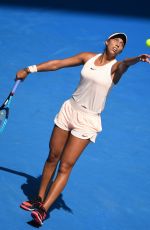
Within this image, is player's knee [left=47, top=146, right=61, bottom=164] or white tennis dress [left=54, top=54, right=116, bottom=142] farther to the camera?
player's knee [left=47, top=146, right=61, bottom=164]

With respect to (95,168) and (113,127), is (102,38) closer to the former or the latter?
(113,127)

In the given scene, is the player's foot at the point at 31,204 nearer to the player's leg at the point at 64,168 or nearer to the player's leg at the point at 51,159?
the player's leg at the point at 51,159

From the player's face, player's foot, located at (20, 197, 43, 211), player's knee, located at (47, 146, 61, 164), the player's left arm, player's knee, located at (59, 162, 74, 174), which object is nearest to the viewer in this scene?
the player's left arm

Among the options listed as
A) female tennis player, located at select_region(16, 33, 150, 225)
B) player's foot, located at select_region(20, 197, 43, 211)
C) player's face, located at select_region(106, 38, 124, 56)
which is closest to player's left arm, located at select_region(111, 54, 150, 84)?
female tennis player, located at select_region(16, 33, 150, 225)

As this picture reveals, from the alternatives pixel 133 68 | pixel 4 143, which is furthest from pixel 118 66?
pixel 133 68

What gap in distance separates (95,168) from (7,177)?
1164 mm

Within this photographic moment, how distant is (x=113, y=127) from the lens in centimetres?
776

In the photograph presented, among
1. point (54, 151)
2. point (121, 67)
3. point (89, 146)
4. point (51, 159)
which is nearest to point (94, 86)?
point (121, 67)

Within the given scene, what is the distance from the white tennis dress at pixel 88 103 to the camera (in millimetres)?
5344

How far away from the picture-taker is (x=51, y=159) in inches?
227

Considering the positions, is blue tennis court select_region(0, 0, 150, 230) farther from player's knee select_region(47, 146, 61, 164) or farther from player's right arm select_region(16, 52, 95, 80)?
player's right arm select_region(16, 52, 95, 80)

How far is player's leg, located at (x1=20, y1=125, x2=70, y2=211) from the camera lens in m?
5.65

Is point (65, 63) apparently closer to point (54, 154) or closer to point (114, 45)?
point (114, 45)

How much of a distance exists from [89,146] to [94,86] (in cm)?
207
